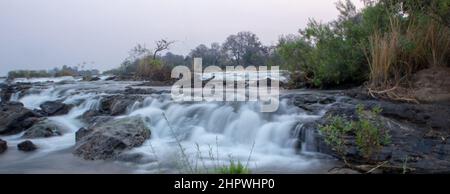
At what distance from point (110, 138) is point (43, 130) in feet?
8.43

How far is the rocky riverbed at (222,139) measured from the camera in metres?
5.71

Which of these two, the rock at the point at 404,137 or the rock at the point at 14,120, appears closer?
the rock at the point at 404,137

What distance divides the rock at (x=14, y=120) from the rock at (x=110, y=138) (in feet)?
7.28

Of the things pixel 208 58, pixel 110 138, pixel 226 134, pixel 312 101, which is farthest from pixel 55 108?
pixel 208 58

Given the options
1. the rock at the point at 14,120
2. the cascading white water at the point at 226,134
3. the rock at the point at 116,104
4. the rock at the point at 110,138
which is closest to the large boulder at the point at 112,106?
the rock at the point at 116,104

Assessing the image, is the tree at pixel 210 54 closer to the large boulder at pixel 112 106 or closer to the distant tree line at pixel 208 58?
the distant tree line at pixel 208 58

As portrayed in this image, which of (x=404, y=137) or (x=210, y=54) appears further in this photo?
(x=210, y=54)

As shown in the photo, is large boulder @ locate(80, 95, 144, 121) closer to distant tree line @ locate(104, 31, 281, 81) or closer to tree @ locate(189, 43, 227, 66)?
distant tree line @ locate(104, 31, 281, 81)

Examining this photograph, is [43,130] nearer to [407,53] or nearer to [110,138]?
[110,138]

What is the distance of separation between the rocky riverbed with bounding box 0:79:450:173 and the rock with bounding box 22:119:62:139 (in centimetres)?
2

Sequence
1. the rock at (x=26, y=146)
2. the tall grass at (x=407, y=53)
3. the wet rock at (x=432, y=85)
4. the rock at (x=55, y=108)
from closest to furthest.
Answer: the rock at (x=26, y=146)
the wet rock at (x=432, y=85)
the tall grass at (x=407, y=53)
the rock at (x=55, y=108)

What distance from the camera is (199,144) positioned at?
771 centimetres

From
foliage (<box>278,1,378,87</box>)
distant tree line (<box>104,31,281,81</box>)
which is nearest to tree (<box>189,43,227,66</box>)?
distant tree line (<box>104,31,281,81</box>)
